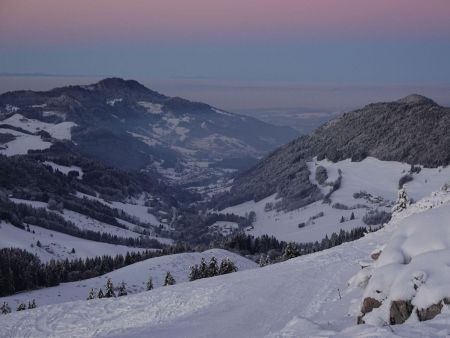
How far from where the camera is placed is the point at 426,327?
19.3m

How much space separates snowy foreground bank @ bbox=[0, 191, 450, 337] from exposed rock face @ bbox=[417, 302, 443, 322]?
2.08m

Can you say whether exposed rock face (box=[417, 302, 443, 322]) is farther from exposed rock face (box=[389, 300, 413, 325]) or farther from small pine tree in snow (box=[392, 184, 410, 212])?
small pine tree in snow (box=[392, 184, 410, 212])

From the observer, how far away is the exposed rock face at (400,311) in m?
22.2

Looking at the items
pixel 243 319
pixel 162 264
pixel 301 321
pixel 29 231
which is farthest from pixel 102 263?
pixel 301 321

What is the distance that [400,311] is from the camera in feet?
73.3

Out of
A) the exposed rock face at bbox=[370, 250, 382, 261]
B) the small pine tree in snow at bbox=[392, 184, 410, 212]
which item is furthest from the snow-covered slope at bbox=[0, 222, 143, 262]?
the exposed rock face at bbox=[370, 250, 382, 261]

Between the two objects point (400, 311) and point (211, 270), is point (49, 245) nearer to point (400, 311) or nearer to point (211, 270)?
point (211, 270)

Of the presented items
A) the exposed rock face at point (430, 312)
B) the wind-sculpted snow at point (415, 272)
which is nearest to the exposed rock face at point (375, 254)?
the wind-sculpted snow at point (415, 272)

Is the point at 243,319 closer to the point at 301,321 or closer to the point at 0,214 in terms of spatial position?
the point at 301,321

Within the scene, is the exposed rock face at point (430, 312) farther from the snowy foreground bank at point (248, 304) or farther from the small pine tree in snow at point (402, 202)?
the small pine tree in snow at point (402, 202)

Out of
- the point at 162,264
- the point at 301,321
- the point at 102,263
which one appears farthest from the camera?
the point at 102,263

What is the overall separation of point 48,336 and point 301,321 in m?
21.1

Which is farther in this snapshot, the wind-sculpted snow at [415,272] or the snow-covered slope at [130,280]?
the snow-covered slope at [130,280]

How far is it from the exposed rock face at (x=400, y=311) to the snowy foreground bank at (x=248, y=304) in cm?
92
